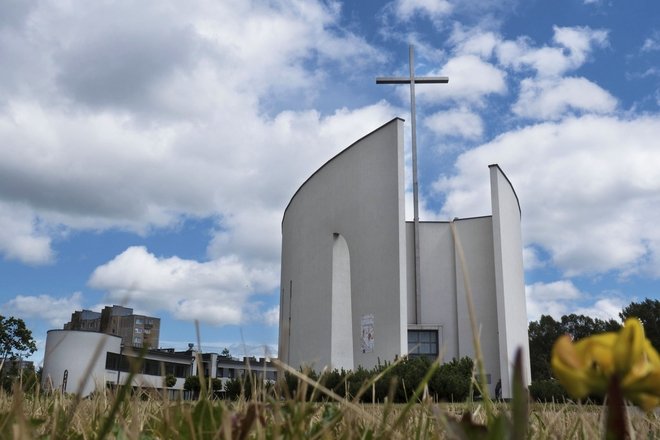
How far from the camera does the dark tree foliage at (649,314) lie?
133ft

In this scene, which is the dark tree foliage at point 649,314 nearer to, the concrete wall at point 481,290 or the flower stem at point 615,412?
the concrete wall at point 481,290

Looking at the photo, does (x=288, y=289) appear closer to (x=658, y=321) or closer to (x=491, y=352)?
(x=491, y=352)

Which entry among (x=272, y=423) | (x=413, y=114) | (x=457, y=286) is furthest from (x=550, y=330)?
(x=272, y=423)

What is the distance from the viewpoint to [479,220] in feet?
90.3

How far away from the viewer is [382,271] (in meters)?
19.3

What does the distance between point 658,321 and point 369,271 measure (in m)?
29.4

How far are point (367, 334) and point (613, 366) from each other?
19.3m

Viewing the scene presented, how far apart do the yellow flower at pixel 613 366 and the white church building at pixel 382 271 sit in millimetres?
17799

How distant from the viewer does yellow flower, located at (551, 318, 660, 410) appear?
0.43 m

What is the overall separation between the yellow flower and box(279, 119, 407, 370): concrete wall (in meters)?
17.4

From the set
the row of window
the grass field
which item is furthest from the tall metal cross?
the grass field

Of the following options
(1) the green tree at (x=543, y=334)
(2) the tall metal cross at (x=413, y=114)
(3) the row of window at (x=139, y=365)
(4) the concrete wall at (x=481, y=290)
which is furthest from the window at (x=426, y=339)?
(1) the green tree at (x=543, y=334)

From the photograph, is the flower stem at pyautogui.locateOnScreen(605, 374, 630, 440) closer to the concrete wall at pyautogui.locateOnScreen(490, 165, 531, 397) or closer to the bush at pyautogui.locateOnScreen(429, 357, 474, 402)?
the bush at pyautogui.locateOnScreen(429, 357, 474, 402)

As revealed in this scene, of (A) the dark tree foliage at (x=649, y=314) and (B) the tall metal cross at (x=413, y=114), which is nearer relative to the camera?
(B) the tall metal cross at (x=413, y=114)
